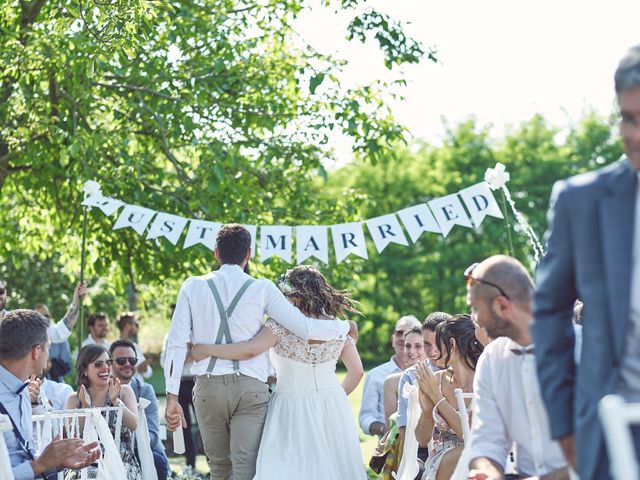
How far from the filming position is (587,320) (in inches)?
104

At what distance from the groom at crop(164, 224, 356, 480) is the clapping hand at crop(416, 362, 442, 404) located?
132cm

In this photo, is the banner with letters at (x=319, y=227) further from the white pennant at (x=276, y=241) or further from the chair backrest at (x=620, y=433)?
the chair backrest at (x=620, y=433)

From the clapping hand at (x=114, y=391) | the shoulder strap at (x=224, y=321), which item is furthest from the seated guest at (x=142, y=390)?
the shoulder strap at (x=224, y=321)

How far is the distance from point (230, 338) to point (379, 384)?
7.26 ft

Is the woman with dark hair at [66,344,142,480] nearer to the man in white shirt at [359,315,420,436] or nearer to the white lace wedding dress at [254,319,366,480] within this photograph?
the white lace wedding dress at [254,319,366,480]

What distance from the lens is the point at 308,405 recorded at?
22.3 ft

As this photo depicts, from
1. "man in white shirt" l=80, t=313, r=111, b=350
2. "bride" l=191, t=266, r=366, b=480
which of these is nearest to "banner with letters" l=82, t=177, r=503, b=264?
"man in white shirt" l=80, t=313, r=111, b=350

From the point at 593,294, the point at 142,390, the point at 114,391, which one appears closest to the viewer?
the point at 593,294

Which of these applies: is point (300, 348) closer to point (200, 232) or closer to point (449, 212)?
point (449, 212)

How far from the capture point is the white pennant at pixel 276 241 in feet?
32.7

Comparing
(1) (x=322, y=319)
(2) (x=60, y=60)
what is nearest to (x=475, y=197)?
(1) (x=322, y=319)

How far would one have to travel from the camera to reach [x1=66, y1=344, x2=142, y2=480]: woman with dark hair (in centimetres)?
725

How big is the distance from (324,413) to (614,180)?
448cm

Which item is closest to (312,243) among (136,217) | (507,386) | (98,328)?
(136,217)
